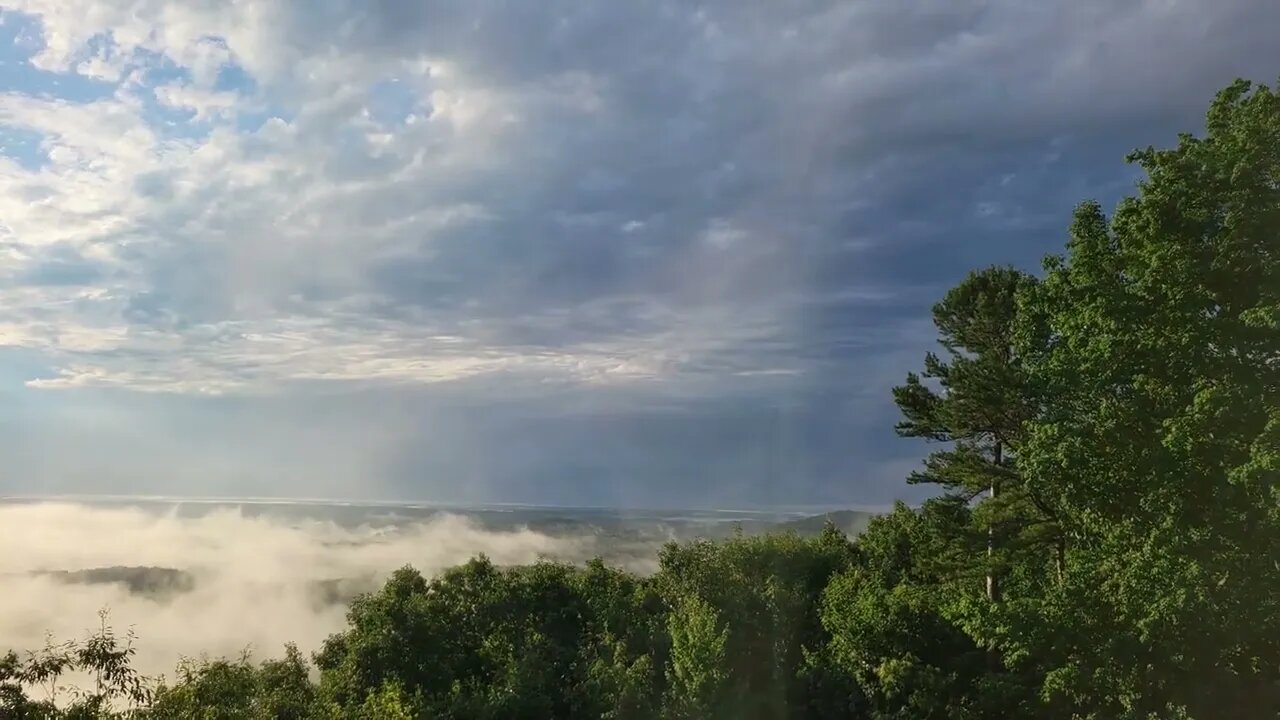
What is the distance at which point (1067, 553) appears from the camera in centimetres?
2153

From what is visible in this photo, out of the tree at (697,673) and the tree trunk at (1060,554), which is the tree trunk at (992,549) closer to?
the tree trunk at (1060,554)

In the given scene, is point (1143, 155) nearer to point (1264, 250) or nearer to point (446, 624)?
point (1264, 250)

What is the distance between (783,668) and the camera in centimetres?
2858

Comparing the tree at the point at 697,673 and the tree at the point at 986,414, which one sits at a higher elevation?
the tree at the point at 986,414

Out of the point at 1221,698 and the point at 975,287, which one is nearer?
the point at 1221,698

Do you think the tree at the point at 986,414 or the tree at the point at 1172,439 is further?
the tree at the point at 986,414

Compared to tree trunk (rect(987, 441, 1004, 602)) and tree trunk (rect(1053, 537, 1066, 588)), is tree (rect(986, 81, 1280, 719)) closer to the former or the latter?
tree trunk (rect(1053, 537, 1066, 588))

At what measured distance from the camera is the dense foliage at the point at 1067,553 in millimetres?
17203

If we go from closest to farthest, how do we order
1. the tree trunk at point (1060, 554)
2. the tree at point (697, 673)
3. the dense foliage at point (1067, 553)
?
the dense foliage at point (1067, 553)
the tree trunk at point (1060, 554)
the tree at point (697, 673)

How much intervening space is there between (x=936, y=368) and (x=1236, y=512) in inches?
582

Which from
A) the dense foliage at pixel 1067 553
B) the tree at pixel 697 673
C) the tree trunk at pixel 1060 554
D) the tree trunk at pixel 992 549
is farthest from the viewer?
the tree trunk at pixel 992 549

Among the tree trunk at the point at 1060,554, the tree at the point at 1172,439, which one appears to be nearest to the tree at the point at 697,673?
the tree at the point at 1172,439

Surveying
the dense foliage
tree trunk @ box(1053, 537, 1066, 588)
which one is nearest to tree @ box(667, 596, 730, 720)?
the dense foliage

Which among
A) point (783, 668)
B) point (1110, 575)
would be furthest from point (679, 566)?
point (1110, 575)
